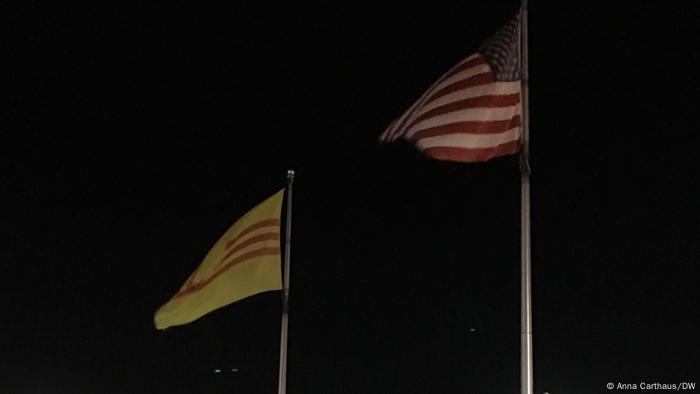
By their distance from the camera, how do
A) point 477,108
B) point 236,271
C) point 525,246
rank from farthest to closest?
point 236,271
point 477,108
point 525,246

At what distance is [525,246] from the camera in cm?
938

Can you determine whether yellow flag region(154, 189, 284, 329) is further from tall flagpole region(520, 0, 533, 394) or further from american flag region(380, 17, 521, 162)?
tall flagpole region(520, 0, 533, 394)

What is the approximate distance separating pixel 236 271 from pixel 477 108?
5.09 m

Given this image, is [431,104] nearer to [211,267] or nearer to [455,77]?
[455,77]

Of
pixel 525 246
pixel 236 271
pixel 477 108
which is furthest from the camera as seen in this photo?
pixel 236 271

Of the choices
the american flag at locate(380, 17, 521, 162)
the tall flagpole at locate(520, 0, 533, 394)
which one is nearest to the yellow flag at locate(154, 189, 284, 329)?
the american flag at locate(380, 17, 521, 162)

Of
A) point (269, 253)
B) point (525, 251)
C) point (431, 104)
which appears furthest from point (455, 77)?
point (269, 253)

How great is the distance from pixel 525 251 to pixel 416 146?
1466 mm

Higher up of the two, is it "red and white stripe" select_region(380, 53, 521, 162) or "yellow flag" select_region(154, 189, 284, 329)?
"red and white stripe" select_region(380, 53, 521, 162)

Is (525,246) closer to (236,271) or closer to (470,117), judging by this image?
(470,117)

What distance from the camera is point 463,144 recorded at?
9828mm

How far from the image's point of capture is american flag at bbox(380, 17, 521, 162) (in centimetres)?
978

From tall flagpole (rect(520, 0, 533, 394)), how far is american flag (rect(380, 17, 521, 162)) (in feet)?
0.20

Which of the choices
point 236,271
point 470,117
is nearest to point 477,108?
point 470,117
